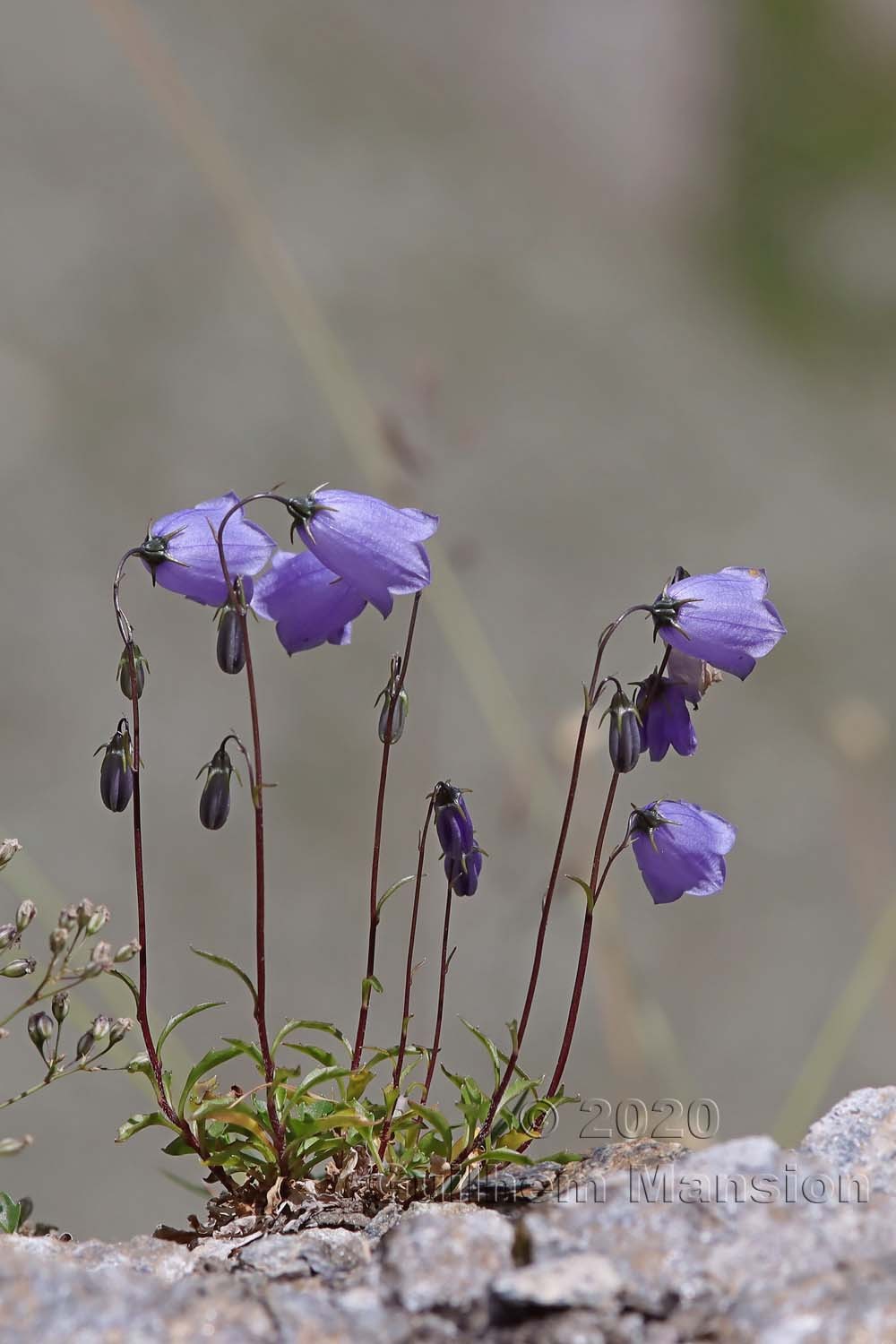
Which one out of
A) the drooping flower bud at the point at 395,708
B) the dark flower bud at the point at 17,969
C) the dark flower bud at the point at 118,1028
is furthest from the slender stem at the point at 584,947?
the dark flower bud at the point at 17,969

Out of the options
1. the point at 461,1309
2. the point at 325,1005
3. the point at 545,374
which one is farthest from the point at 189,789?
the point at 461,1309

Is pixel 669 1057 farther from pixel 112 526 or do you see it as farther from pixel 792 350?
pixel 792 350

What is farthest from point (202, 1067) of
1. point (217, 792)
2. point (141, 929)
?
point (217, 792)

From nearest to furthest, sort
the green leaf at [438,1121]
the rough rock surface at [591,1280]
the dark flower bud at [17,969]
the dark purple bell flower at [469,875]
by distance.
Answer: the rough rock surface at [591,1280], the dark flower bud at [17,969], the green leaf at [438,1121], the dark purple bell flower at [469,875]

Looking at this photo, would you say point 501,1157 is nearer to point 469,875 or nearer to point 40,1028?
point 469,875

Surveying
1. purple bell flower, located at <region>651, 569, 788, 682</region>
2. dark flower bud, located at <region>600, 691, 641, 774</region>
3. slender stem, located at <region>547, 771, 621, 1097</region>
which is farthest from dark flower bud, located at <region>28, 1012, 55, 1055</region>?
purple bell flower, located at <region>651, 569, 788, 682</region>

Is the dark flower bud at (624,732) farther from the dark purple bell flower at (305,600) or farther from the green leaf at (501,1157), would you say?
the green leaf at (501,1157)
